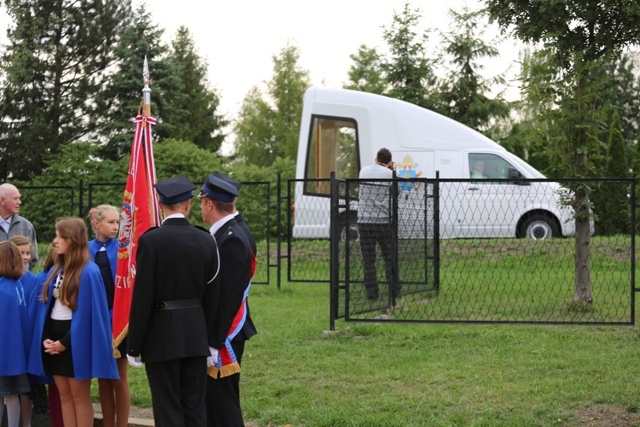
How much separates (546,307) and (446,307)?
1175 mm

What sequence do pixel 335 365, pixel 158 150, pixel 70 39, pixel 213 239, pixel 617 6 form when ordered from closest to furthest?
pixel 213 239, pixel 617 6, pixel 335 365, pixel 158 150, pixel 70 39

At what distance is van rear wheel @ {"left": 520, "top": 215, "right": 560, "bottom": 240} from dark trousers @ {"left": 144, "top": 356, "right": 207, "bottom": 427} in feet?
45.0

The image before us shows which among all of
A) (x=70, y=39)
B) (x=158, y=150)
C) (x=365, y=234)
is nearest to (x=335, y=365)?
(x=365, y=234)

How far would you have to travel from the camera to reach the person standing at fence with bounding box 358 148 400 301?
10867 millimetres

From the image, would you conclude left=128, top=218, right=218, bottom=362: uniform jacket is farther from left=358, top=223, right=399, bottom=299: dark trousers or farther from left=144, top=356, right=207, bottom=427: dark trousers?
left=358, top=223, right=399, bottom=299: dark trousers

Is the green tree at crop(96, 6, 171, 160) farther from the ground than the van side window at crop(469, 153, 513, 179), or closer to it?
farther from the ground

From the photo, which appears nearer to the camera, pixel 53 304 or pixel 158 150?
pixel 53 304

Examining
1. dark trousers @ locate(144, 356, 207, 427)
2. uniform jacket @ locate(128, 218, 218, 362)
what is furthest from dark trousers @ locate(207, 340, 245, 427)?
uniform jacket @ locate(128, 218, 218, 362)

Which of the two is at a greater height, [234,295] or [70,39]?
[70,39]

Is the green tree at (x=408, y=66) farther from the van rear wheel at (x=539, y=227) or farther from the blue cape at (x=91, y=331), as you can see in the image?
the blue cape at (x=91, y=331)

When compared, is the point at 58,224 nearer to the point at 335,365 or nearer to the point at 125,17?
Result: the point at 335,365

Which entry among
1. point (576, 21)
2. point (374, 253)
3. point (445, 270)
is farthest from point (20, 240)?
point (445, 270)

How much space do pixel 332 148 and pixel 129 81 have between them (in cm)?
1576

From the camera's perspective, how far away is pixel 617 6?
21.1ft
